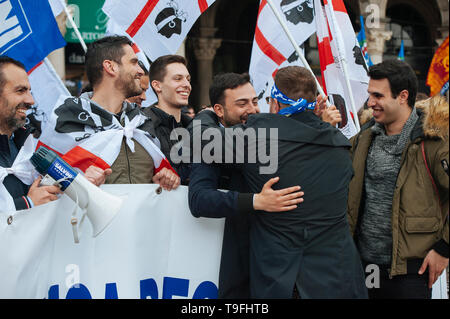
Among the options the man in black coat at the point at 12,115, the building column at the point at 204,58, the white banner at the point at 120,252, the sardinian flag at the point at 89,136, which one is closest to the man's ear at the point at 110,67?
the sardinian flag at the point at 89,136

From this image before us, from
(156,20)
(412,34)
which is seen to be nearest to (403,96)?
(156,20)

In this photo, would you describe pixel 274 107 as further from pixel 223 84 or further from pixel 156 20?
pixel 156 20

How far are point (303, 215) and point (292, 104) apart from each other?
1.66 feet

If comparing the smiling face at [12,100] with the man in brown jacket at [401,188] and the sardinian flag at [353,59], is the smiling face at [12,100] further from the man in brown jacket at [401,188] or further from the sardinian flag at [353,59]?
the sardinian flag at [353,59]

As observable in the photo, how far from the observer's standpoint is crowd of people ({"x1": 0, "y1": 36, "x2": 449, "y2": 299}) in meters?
2.33

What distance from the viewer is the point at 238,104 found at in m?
3.10

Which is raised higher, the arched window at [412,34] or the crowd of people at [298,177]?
the arched window at [412,34]

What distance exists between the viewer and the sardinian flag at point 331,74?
13.2ft

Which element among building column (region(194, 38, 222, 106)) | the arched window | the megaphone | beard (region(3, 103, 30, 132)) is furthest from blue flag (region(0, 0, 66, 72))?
the arched window

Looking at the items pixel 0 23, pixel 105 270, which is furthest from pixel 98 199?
pixel 0 23

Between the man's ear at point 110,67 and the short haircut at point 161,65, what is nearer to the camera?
the man's ear at point 110,67

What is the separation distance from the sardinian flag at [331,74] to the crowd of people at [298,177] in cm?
97

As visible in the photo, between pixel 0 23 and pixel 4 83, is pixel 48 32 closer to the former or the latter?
pixel 0 23

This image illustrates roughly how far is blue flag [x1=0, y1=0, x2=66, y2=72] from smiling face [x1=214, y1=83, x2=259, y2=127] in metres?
1.82
